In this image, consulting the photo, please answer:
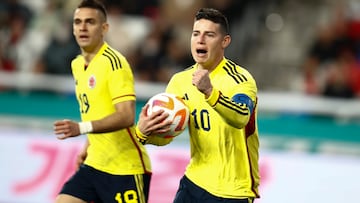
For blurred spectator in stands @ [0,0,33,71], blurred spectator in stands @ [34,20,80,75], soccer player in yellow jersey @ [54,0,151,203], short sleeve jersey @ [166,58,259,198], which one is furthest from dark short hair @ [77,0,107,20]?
blurred spectator in stands @ [0,0,33,71]

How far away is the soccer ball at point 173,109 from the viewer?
637 cm

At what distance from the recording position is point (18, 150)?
1101 cm

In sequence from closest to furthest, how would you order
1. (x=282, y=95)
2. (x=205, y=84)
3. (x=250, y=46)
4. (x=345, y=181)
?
1. (x=205, y=84)
2. (x=345, y=181)
3. (x=282, y=95)
4. (x=250, y=46)

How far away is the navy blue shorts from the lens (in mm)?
6574

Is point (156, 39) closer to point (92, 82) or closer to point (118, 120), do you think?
point (92, 82)

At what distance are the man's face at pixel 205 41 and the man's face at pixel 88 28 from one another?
1322 mm

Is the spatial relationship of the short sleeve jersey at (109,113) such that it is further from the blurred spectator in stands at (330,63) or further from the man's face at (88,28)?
the blurred spectator in stands at (330,63)

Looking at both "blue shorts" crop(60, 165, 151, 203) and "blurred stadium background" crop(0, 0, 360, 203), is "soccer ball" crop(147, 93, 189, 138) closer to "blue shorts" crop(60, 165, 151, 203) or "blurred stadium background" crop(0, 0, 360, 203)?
"blue shorts" crop(60, 165, 151, 203)

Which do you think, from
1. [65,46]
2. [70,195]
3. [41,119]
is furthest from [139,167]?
[65,46]

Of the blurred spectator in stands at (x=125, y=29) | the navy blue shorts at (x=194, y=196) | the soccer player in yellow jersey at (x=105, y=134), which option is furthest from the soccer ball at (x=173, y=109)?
the blurred spectator in stands at (x=125, y=29)

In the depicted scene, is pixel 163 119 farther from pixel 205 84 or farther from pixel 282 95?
pixel 282 95

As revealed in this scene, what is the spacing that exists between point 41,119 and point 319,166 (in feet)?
12.3

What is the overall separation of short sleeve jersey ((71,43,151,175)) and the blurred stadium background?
291 centimetres

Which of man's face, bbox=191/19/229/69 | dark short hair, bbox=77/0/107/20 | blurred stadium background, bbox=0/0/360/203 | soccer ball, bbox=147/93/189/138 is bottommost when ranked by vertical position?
blurred stadium background, bbox=0/0/360/203
